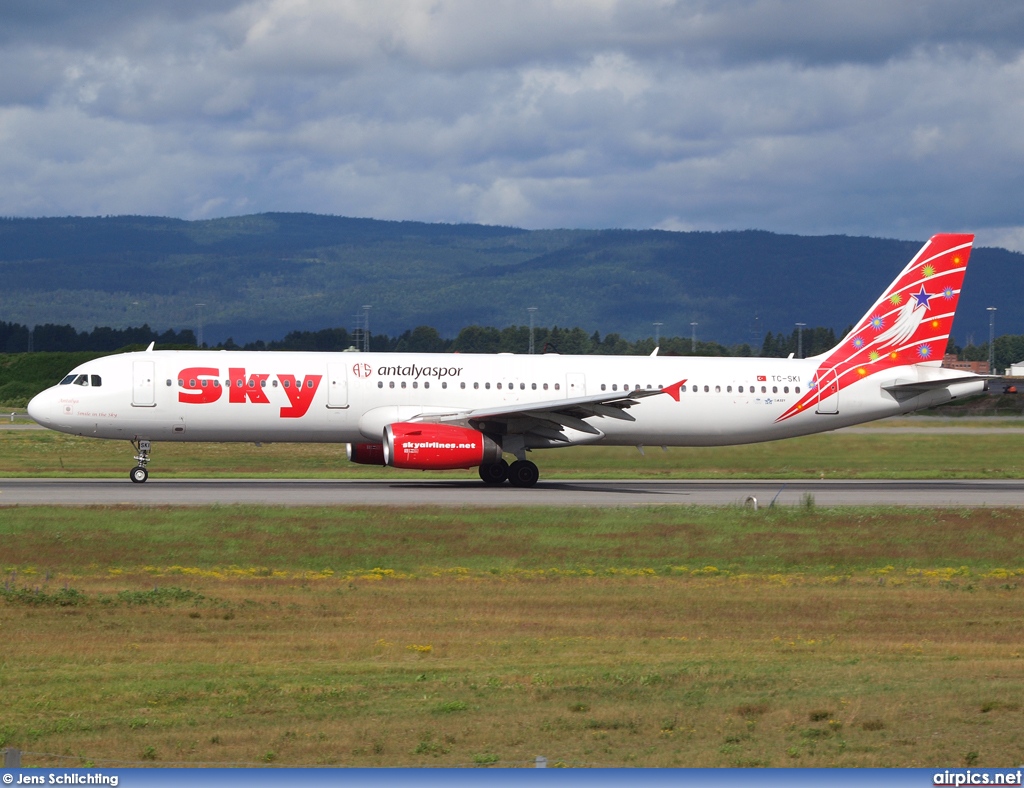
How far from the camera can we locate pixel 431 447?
110ft

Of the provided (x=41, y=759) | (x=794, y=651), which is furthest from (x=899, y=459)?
(x=41, y=759)

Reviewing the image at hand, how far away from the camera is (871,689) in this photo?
13.3 m

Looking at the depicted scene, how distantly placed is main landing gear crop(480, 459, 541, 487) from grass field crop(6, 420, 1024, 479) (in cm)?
405

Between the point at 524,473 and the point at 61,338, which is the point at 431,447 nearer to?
the point at 524,473

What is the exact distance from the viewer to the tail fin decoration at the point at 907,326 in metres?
39.8

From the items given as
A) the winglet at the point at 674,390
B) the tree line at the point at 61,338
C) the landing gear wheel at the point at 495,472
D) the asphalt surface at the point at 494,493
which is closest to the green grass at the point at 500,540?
the asphalt surface at the point at 494,493

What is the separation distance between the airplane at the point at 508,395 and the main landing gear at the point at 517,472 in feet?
0.17

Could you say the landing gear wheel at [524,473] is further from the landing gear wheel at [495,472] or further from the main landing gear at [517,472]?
the landing gear wheel at [495,472]

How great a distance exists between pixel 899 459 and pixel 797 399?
34.1ft

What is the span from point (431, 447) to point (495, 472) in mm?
4057

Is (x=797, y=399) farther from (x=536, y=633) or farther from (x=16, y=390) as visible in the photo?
(x=16, y=390)

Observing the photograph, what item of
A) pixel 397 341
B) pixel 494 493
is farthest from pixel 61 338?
pixel 494 493

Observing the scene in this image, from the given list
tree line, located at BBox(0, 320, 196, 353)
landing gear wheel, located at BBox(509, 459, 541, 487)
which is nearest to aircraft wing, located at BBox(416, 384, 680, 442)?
landing gear wheel, located at BBox(509, 459, 541, 487)

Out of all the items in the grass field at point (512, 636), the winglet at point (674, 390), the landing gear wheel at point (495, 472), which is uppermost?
the winglet at point (674, 390)
